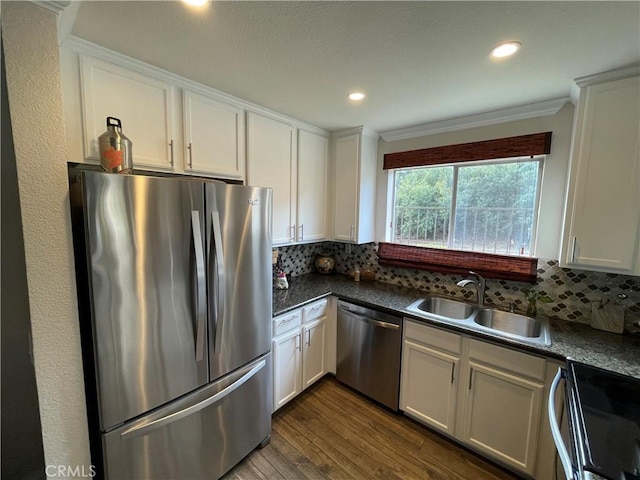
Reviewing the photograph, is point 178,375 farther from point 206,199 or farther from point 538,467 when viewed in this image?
point 538,467

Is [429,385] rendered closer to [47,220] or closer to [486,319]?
[486,319]

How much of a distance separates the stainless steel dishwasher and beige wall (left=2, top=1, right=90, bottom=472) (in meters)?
1.77

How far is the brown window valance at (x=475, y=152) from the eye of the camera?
202cm

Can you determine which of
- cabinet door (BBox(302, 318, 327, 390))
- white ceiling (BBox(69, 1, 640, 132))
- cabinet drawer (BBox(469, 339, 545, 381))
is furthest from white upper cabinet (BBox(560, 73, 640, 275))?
cabinet door (BBox(302, 318, 327, 390))

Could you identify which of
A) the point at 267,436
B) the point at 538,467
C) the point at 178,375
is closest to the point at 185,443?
the point at 178,375

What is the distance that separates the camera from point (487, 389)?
1.74 metres

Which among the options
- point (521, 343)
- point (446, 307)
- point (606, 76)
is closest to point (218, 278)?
point (521, 343)

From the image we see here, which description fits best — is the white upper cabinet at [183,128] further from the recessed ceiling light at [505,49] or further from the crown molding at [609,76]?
the crown molding at [609,76]

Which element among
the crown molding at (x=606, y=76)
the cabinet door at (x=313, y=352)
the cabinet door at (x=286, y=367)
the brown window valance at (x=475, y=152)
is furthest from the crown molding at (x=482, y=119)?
the cabinet door at (x=286, y=367)

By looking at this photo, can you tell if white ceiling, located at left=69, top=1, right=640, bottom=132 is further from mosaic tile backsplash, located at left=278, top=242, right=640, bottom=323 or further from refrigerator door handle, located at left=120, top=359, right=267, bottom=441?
refrigerator door handle, located at left=120, top=359, right=267, bottom=441

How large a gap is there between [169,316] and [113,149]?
87cm

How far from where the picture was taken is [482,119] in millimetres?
2203

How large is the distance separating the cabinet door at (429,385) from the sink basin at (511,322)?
1.58ft

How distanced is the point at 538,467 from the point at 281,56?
2749 mm
